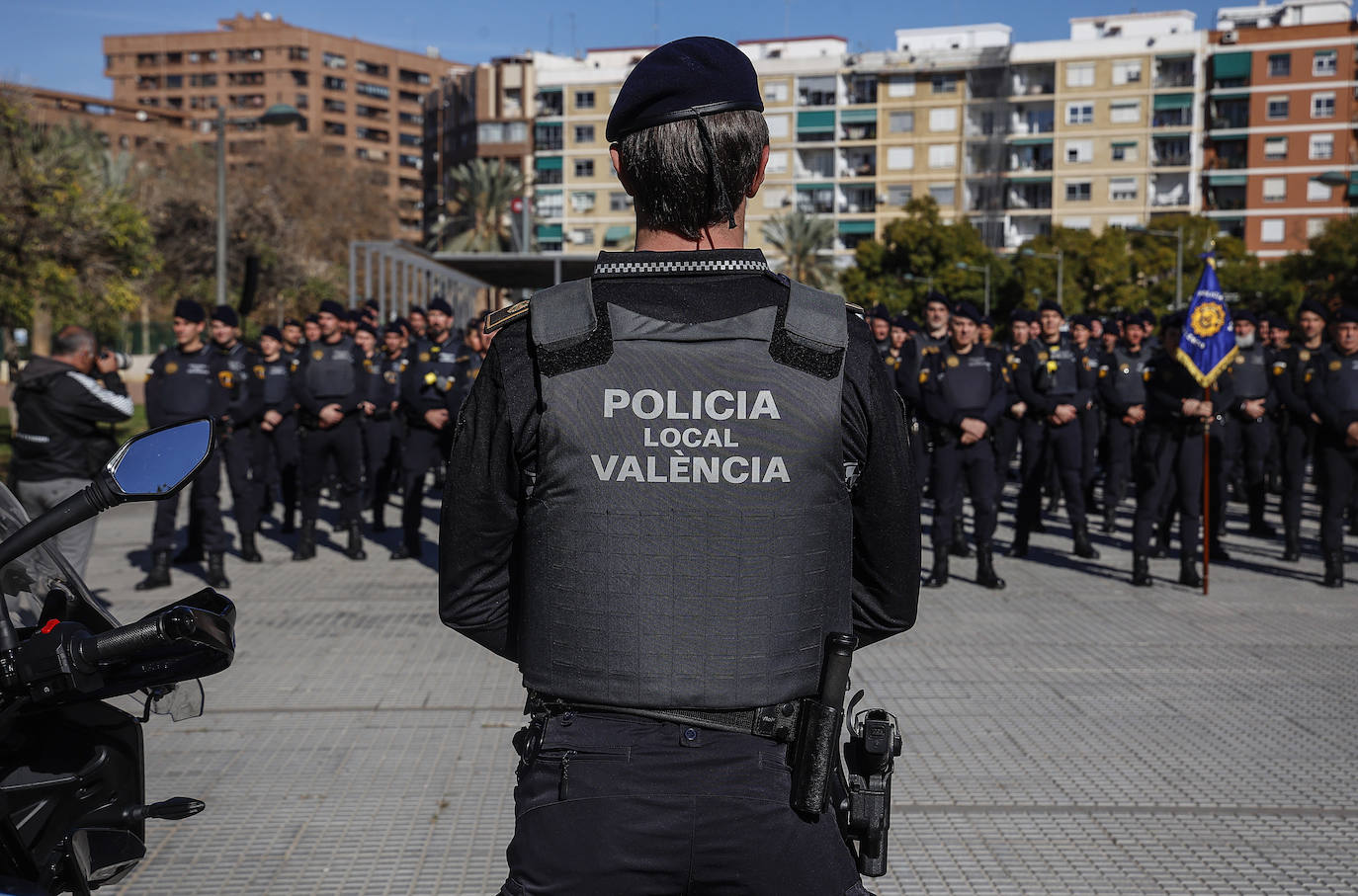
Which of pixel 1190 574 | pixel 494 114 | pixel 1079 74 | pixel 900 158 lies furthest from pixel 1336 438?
pixel 494 114

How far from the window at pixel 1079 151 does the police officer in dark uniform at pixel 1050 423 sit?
7998 cm

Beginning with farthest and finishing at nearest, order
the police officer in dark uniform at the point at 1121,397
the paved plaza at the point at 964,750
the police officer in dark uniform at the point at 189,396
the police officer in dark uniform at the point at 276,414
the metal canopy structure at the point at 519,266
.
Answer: the metal canopy structure at the point at 519,266
the police officer in dark uniform at the point at 1121,397
the police officer in dark uniform at the point at 276,414
the police officer in dark uniform at the point at 189,396
the paved plaza at the point at 964,750

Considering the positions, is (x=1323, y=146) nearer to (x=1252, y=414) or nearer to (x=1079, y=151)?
(x=1079, y=151)

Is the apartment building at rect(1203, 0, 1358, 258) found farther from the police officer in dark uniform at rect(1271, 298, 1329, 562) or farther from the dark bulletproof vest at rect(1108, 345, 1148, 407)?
the police officer in dark uniform at rect(1271, 298, 1329, 562)

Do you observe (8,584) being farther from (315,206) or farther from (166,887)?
(315,206)

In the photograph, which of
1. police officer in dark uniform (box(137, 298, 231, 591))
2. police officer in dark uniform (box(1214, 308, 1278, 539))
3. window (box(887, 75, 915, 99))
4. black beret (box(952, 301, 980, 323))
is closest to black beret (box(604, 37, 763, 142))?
black beret (box(952, 301, 980, 323))

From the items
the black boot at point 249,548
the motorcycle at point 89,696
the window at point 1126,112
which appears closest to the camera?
the motorcycle at point 89,696

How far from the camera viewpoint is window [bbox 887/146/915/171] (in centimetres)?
9175

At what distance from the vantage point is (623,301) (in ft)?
6.75

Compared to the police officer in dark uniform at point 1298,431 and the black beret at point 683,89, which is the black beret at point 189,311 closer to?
the black beret at point 683,89

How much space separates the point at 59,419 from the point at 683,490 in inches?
276

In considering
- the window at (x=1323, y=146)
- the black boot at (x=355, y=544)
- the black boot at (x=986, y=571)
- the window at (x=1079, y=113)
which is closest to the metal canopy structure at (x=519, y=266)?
the black boot at (x=355, y=544)

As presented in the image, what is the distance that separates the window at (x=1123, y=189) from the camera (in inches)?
3381

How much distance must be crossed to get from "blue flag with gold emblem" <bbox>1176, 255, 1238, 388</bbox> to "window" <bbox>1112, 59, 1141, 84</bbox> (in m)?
82.3
